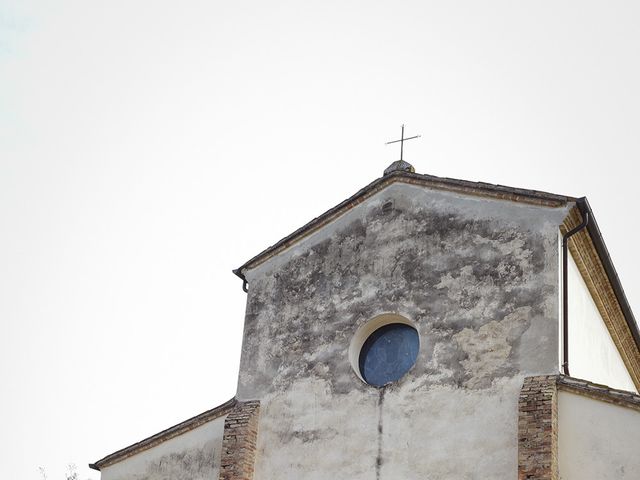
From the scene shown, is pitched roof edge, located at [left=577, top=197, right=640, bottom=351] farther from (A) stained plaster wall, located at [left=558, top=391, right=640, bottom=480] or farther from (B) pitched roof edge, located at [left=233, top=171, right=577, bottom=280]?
(A) stained plaster wall, located at [left=558, top=391, right=640, bottom=480]

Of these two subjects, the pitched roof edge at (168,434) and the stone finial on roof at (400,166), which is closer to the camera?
the pitched roof edge at (168,434)

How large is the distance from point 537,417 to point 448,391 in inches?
55.1

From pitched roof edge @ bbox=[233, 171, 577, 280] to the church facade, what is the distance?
23 mm

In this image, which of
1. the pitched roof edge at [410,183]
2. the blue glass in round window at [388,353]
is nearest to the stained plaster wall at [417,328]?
the pitched roof edge at [410,183]

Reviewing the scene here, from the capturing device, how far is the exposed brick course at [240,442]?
14008 mm

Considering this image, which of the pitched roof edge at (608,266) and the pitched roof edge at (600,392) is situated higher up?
the pitched roof edge at (608,266)

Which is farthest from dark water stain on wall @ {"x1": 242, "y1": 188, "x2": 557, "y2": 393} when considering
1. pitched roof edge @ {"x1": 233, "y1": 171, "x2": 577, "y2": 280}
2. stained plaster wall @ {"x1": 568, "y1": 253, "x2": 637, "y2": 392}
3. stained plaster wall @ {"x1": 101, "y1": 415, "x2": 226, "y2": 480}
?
stained plaster wall @ {"x1": 101, "y1": 415, "x2": 226, "y2": 480}

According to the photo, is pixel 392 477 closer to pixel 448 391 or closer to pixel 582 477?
pixel 448 391

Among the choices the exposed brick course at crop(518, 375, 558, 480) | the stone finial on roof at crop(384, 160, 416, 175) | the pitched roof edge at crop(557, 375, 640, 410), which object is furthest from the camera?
the stone finial on roof at crop(384, 160, 416, 175)

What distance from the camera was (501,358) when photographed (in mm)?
12648

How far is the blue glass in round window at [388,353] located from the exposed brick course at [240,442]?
1840 millimetres

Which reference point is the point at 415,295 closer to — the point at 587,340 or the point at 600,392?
the point at 587,340

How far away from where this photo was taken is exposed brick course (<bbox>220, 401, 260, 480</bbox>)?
1401 centimetres

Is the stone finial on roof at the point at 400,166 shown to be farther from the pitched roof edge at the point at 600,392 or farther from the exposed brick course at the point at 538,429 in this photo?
the pitched roof edge at the point at 600,392
